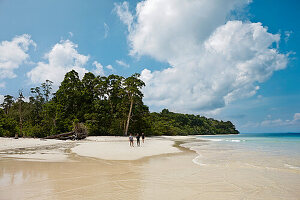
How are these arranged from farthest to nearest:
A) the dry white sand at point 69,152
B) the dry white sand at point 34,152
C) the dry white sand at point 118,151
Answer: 1. the dry white sand at point 118,151
2. the dry white sand at point 69,152
3. the dry white sand at point 34,152

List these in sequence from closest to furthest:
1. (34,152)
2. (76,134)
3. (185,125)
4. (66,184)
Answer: (66,184)
(34,152)
(76,134)
(185,125)

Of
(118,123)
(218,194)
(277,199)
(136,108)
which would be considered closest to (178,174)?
(218,194)

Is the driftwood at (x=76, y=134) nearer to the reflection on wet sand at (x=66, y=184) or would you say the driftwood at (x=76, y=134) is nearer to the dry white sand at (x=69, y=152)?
the dry white sand at (x=69, y=152)

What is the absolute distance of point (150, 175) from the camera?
7352 millimetres

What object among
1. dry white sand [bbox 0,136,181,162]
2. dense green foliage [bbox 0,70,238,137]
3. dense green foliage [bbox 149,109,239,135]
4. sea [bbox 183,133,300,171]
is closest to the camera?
sea [bbox 183,133,300,171]

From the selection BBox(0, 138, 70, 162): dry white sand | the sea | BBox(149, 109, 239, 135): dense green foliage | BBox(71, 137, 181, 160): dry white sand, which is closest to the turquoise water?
the sea

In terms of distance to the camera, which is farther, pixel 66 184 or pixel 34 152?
pixel 34 152

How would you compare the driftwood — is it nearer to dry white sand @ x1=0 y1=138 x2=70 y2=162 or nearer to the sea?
dry white sand @ x1=0 y1=138 x2=70 y2=162

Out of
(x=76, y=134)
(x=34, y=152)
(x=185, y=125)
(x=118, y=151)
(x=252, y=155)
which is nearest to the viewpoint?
(x=34, y=152)

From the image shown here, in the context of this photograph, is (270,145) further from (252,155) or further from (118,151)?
(118,151)

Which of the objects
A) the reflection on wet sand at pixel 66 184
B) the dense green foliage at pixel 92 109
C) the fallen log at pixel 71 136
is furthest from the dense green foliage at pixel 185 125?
the reflection on wet sand at pixel 66 184

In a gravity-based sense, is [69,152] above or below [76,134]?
below

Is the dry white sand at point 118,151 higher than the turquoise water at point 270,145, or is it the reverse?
the dry white sand at point 118,151

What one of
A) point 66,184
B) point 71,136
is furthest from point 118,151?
point 71,136
